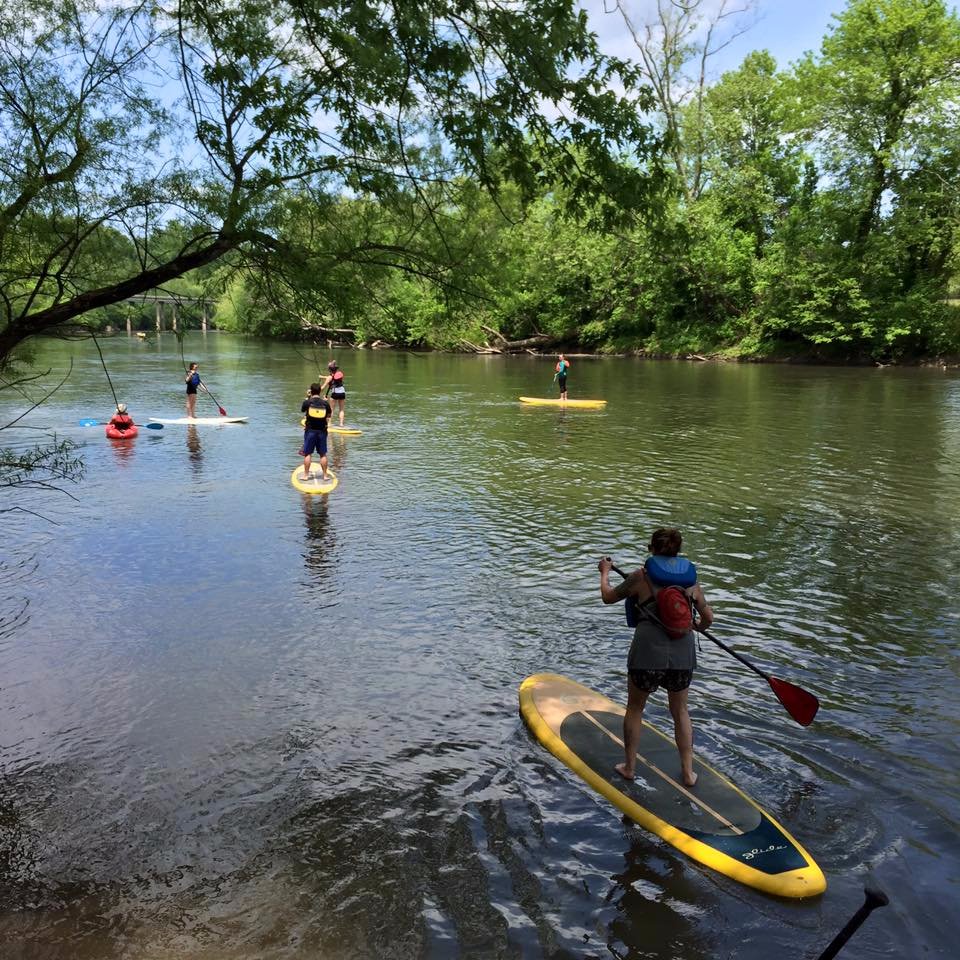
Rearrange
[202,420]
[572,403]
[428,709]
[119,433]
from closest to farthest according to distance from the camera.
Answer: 1. [428,709]
2. [119,433]
3. [202,420]
4. [572,403]

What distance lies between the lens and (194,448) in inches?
740

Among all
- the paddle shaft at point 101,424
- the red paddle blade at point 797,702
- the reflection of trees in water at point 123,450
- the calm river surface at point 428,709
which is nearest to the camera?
the calm river surface at point 428,709

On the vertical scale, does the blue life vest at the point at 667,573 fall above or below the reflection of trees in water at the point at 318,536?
above

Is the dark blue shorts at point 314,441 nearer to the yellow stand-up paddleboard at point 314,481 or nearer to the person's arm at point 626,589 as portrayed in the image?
the yellow stand-up paddleboard at point 314,481

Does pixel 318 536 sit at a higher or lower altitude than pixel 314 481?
lower

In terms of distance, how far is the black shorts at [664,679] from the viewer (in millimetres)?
5480

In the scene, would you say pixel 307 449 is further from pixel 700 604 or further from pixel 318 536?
pixel 700 604

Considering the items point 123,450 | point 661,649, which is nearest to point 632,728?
point 661,649

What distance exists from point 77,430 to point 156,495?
8662 mm

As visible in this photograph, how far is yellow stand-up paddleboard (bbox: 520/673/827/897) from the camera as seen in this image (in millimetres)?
4699

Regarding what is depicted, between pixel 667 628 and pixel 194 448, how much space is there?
52.1 feet

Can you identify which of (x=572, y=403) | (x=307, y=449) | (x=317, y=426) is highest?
(x=317, y=426)

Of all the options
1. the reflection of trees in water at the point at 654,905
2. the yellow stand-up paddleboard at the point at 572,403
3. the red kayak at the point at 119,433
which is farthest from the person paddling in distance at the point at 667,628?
the yellow stand-up paddleboard at the point at 572,403

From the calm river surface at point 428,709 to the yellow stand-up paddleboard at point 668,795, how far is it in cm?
12
